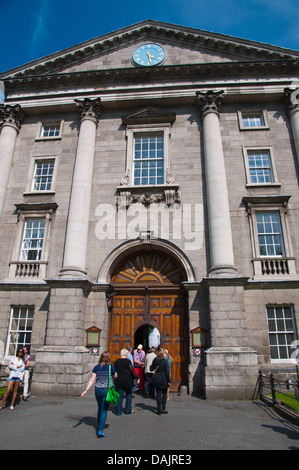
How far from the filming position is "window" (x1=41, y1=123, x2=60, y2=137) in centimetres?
1916

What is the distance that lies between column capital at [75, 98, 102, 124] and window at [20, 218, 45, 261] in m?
6.51

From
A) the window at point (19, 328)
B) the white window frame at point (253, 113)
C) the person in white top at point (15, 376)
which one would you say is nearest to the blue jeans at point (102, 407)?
the person in white top at point (15, 376)

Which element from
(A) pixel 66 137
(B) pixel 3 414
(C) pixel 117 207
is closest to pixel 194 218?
(C) pixel 117 207

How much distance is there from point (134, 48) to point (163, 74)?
3.15m

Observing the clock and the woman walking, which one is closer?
the woman walking

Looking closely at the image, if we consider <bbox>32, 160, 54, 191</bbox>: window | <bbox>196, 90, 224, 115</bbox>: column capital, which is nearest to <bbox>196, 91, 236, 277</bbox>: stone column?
<bbox>196, 90, 224, 115</bbox>: column capital

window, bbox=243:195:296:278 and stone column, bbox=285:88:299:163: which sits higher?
stone column, bbox=285:88:299:163

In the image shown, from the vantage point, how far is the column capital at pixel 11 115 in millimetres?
18719

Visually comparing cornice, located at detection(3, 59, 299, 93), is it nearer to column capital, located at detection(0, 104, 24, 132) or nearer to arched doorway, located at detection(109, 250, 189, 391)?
column capital, located at detection(0, 104, 24, 132)

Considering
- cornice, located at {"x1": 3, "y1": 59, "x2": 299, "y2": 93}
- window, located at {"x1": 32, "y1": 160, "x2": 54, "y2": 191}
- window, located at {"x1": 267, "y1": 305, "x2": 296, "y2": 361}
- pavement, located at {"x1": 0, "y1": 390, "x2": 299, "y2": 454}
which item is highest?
cornice, located at {"x1": 3, "y1": 59, "x2": 299, "y2": 93}

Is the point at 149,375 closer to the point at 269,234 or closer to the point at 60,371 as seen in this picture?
the point at 60,371

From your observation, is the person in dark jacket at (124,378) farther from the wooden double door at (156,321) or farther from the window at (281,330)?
the window at (281,330)

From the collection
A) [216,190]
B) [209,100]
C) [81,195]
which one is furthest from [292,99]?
[81,195]

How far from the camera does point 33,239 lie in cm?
1633
